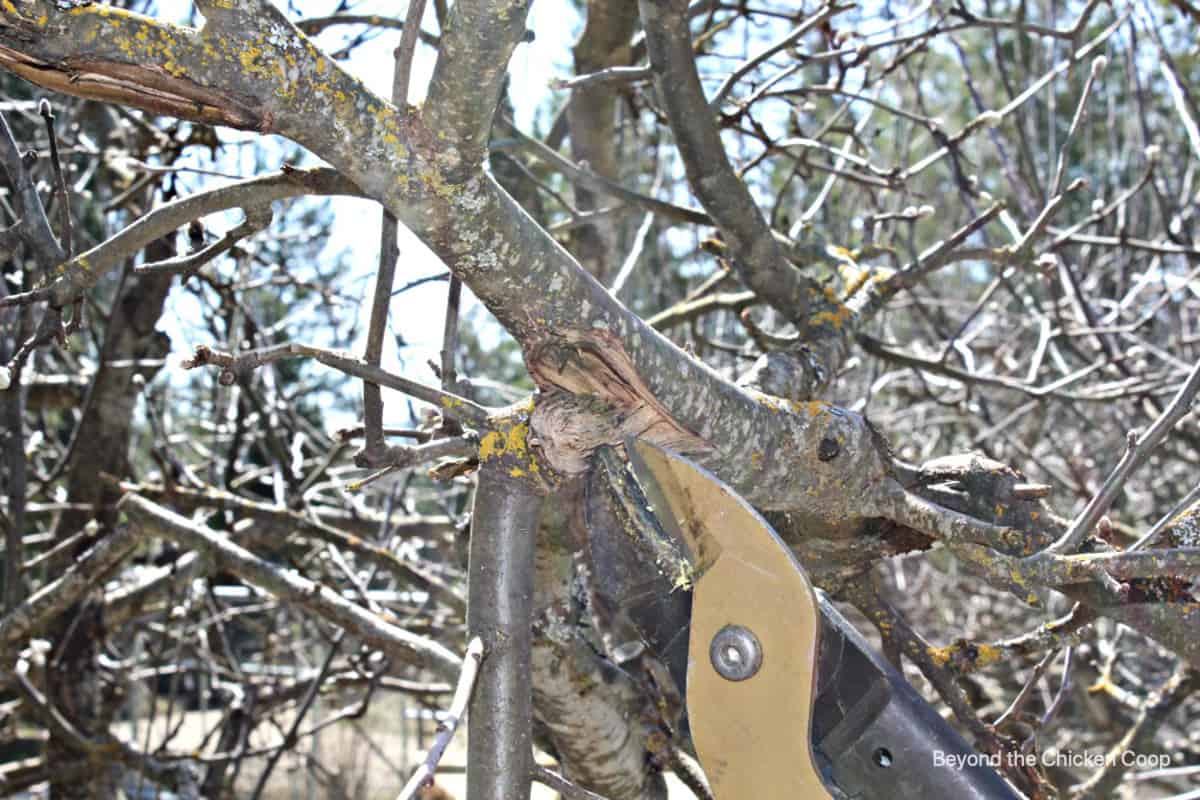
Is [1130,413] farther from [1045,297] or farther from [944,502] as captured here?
[944,502]

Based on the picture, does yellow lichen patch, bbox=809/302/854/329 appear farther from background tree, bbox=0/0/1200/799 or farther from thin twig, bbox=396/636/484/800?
thin twig, bbox=396/636/484/800

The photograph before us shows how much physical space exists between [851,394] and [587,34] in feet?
8.35

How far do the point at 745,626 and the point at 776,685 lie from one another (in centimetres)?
8

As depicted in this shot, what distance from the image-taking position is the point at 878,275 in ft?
8.89

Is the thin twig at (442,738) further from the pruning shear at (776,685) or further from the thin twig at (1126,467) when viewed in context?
the thin twig at (1126,467)

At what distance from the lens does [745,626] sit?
1.44m

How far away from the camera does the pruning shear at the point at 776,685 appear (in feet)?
4.61

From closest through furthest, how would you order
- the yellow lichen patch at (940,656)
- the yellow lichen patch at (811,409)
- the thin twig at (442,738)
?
1. the thin twig at (442,738)
2. the yellow lichen patch at (811,409)
3. the yellow lichen patch at (940,656)

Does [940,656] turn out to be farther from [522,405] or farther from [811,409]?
[522,405]

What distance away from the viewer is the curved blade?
140 cm

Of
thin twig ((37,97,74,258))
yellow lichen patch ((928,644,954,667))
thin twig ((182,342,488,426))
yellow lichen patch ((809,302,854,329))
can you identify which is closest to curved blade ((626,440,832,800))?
thin twig ((182,342,488,426))

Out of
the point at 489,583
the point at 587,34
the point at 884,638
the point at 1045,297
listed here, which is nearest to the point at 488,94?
the point at 489,583

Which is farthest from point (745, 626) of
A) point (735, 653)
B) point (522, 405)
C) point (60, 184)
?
point (60, 184)

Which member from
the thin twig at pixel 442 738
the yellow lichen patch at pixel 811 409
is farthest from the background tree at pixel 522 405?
the thin twig at pixel 442 738
